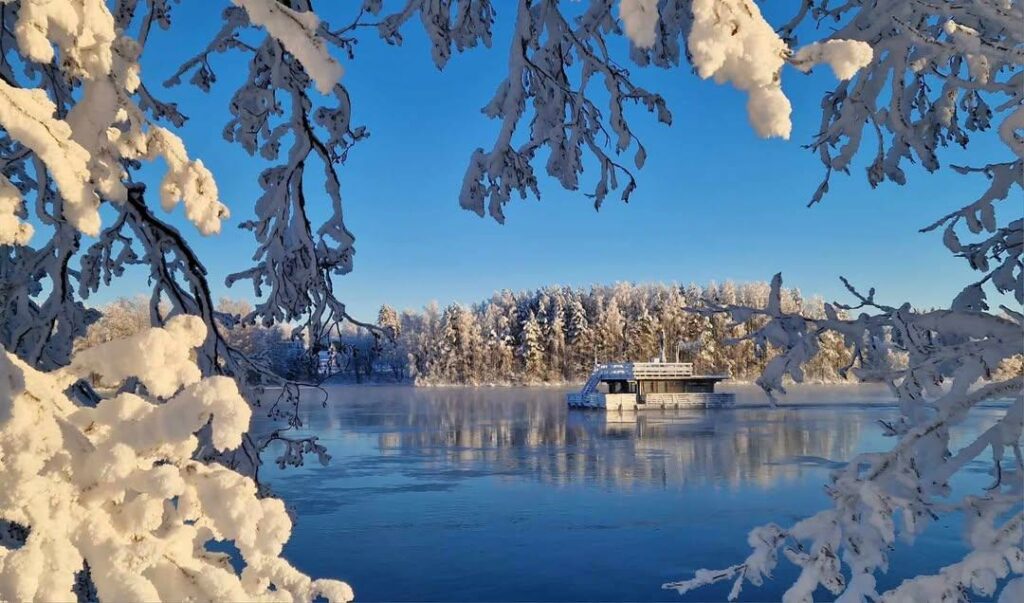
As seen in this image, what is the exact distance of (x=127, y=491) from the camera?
134 centimetres

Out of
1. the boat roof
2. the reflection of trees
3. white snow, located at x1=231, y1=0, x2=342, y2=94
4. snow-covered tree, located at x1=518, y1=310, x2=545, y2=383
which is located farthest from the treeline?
white snow, located at x1=231, y1=0, x2=342, y2=94

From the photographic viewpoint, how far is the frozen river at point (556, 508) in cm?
1036

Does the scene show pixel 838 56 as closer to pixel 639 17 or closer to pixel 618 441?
pixel 639 17

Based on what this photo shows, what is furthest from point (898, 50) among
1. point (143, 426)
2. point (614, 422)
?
point (614, 422)

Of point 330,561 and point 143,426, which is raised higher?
point 143,426

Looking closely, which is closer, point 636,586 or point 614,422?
point 636,586

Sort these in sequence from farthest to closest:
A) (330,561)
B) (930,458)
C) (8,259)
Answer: (330,561) < (8,259) < (930,458)

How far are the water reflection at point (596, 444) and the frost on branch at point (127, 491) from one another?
12561mm

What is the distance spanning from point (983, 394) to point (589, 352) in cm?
7624

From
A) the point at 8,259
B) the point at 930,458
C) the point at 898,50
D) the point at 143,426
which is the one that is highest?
the point at 898,50

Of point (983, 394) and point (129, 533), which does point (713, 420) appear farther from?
point (129, 533)

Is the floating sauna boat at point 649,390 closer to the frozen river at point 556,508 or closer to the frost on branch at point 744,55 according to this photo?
the frozen river at point 556,508

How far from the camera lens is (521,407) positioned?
42.9 m

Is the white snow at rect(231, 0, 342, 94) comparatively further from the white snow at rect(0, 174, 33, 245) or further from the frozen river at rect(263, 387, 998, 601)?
the frozen river at rect(263, 387, 998, 601)
